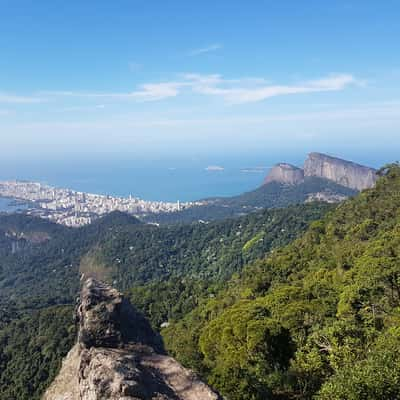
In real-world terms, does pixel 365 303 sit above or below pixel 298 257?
above

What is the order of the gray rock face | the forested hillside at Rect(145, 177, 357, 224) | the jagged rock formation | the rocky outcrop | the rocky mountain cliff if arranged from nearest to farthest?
the jagged rock formation, the forested hillside at Rect(145, 177, 357, 224), the gray rock face, the rocky mountain cliff, the rocky outcrop

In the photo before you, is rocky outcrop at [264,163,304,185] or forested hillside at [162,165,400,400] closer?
forested hillside at [162,165,400,400]

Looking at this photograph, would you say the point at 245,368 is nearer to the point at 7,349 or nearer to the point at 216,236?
the point at 7,349

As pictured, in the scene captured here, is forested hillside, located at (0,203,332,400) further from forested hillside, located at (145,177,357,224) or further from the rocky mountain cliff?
the rocky mountain cliff

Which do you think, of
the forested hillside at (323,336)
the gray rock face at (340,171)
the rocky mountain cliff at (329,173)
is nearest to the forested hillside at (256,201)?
the gray rock face at (340,171)

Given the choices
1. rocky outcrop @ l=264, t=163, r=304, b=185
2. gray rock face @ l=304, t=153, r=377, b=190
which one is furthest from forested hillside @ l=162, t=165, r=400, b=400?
rocky outcrop @ l=264, t=163, r=304, b=185

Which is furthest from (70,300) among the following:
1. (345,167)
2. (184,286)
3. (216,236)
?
(345,167)

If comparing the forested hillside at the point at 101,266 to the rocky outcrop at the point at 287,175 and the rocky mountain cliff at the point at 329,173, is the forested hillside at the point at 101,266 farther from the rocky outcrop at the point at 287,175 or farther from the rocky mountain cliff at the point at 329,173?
the rocky mountain cliff at the point at 329,173
